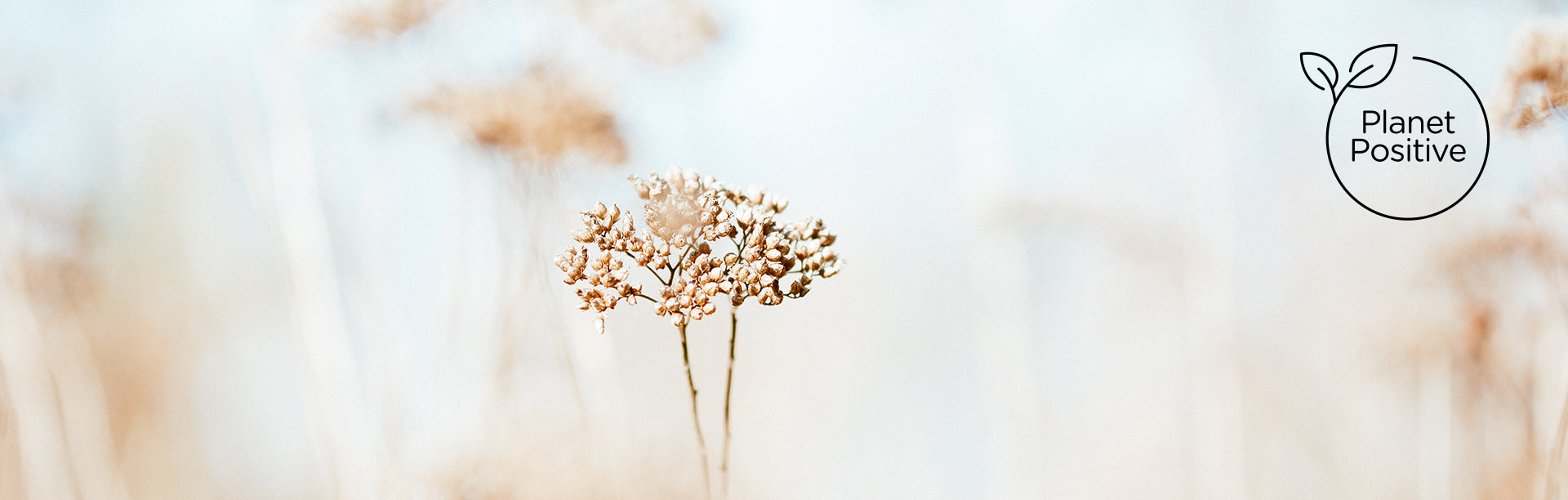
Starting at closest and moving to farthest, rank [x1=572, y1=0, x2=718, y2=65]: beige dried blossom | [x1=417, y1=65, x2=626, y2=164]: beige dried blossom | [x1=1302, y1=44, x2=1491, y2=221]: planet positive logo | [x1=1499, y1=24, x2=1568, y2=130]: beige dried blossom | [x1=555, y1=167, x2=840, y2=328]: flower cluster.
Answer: [x1=555, y1=167, x2=840, y2=328]: flower cluster
[x1=1499, y1=24, x2=1568, y2=130]: beige dried blossom
[x1=417, y1=65, x2=626, y2=164]: beige dried blossom
[x1=572, y1=0, x2=718, y2=65]: beige dried blossom
[x1=1302, y1=44, x2=1491, y2=221]: planet positive logo

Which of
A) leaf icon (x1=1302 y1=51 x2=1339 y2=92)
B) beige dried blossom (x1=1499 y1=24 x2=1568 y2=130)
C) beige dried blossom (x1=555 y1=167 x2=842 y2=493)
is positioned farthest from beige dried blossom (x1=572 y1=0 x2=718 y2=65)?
leaf icon (x1=1302 y1=51 x2=1339 y2=92)

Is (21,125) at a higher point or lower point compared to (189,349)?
higher

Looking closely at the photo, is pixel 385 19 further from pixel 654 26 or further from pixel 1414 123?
pixel 1414 123

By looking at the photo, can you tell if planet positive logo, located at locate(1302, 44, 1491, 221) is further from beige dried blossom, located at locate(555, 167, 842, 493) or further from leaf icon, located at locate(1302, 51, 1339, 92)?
beige dried blossom, located at locate(555, 167, 842, 493)

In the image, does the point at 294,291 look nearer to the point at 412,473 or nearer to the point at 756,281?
the point at 412,473

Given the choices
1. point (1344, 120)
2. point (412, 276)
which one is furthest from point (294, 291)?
point (1344, 120)

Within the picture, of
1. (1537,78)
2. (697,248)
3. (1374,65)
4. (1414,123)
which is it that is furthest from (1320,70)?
(697,248)

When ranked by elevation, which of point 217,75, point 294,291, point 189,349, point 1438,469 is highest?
point 217,75
